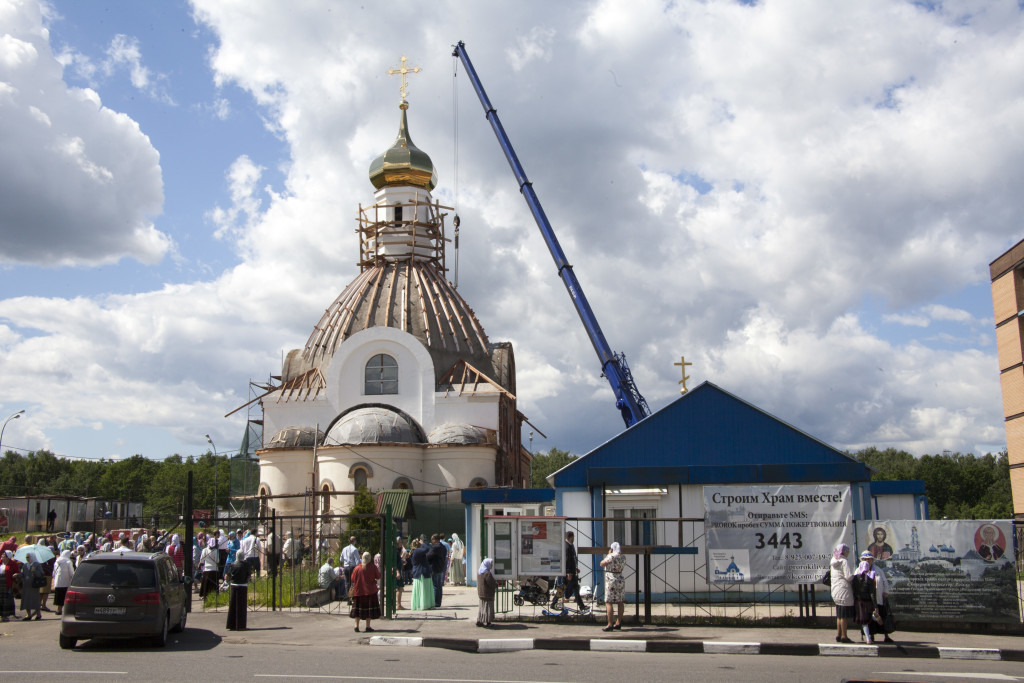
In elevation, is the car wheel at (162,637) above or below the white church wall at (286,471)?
below

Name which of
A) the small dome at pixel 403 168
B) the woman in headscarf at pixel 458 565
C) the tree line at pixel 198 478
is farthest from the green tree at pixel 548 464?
the woman in headscarf at pixel 458 565

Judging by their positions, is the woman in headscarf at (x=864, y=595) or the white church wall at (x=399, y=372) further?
the white church wall at (x=399, y=372)

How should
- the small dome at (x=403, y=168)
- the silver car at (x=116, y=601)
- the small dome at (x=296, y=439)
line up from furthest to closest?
the small dome at (x=403, y=168) → the small dome at (x=296, y=439) → the silver car at (x=116, y=601)

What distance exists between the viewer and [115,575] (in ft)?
42.9

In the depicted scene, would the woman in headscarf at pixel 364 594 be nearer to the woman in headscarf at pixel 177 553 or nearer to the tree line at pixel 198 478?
the woman in headscarf at pixel 177 553

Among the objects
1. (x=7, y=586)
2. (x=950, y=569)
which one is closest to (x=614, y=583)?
(x=950, y=569)

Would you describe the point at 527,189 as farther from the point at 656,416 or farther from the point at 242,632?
the point at 242,632

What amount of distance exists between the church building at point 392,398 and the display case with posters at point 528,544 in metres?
19.2

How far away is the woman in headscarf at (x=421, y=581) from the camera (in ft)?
60.0

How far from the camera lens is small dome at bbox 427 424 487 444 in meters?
37.5

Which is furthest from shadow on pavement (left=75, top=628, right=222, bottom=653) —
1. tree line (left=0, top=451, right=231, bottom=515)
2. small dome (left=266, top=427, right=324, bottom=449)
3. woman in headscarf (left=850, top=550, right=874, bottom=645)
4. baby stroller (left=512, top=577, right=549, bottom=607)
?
tree line (left=0, top=451, right=231, bottom=515)

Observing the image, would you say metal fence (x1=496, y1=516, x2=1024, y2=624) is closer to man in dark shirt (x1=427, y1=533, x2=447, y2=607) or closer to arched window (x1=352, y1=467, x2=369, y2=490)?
man in dark shirt (x1=427, y1=533, x2=447, y2=607)

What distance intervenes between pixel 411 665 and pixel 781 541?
743cm

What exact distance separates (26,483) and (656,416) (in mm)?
97643
